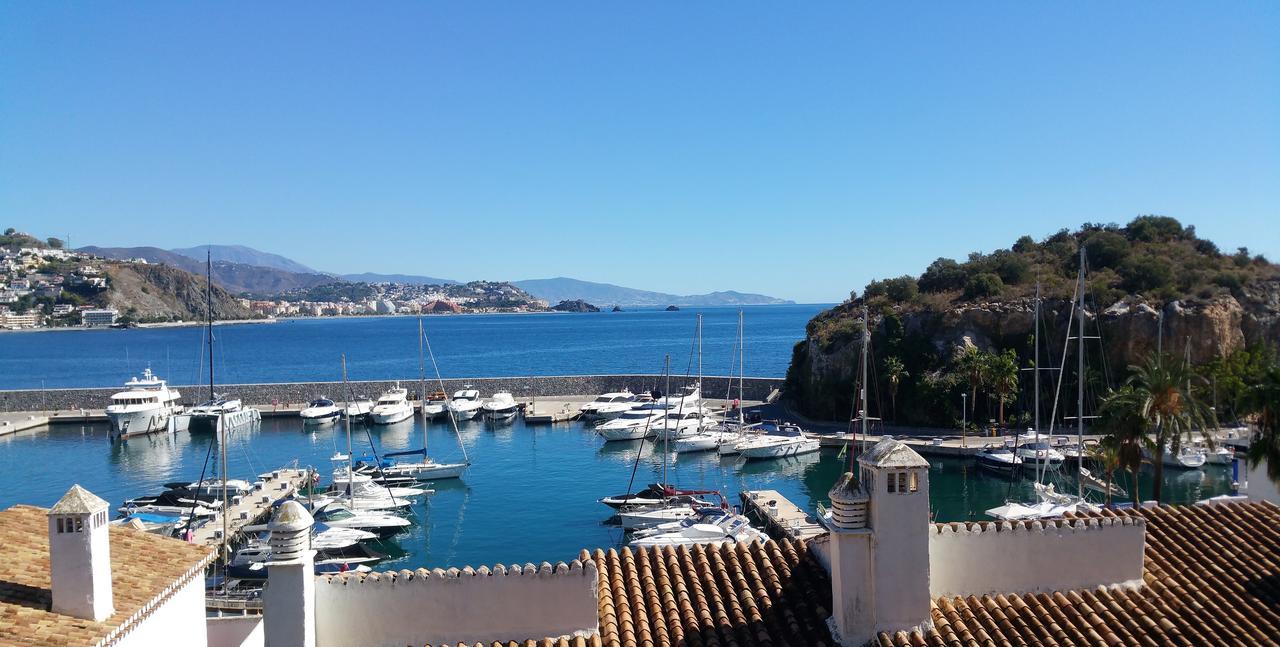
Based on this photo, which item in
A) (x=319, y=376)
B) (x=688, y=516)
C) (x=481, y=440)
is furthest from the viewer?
(x=319, y=376)

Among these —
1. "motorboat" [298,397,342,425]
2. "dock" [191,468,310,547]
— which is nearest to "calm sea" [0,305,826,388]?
"motorboat" [298,397,342,425]

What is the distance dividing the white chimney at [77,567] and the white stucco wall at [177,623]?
1.56 feet

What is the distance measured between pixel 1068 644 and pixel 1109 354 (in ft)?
139

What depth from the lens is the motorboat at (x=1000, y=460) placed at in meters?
36.5

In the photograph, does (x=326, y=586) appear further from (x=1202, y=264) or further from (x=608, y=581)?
(x=1202, y=264)

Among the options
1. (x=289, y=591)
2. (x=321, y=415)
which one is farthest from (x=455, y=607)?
(x=321, y=415)

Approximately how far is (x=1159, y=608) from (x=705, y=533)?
17545 mm

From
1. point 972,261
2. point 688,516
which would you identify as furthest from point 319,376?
point 688,516

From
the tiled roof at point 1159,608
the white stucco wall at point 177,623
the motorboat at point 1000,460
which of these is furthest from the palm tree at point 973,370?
the white stucco wall at point 177,623

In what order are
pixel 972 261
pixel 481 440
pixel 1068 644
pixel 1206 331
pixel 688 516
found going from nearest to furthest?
pixel 1068 644 < pixel 688 516 < pixel 1206 331 < pixel 481 440 < pixel 972 261

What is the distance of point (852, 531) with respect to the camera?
27.5 feet

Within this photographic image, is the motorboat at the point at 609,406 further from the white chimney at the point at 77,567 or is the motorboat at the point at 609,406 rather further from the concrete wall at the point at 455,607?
the white chimney at the point at 77,567

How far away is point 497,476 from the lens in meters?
40.4

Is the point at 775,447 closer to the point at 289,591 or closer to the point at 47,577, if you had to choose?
the point at 289,591
